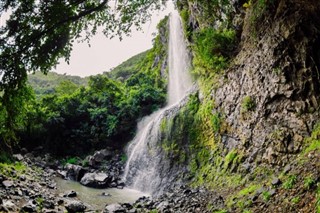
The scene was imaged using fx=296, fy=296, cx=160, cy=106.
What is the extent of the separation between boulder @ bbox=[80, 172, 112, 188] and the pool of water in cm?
44

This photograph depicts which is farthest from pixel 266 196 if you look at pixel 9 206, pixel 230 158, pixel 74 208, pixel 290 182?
pixel 9 206

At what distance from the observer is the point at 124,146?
26203 mm

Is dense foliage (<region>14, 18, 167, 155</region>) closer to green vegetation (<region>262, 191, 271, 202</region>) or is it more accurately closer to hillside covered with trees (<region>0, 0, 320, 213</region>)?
hillside covered with trees (<region>0, 0, 320, 213</region>)

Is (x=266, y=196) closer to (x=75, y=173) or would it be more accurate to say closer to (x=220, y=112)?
(x=220, y=112)

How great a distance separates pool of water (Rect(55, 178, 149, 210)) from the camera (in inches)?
525

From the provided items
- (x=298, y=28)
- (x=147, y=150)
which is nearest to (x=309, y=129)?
(x=298, y=28)

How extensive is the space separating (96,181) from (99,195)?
3017 mm

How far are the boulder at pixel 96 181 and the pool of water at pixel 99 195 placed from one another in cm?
44

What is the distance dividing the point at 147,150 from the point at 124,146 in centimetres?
787

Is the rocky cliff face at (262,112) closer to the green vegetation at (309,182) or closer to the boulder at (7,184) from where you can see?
the green vegetation at (309,182)

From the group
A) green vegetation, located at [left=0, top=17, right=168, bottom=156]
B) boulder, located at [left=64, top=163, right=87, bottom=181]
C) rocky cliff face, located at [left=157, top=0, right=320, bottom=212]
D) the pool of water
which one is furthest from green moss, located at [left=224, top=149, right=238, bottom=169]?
green vegetation, located at [left=0, top=17, right=168, bottom=156]

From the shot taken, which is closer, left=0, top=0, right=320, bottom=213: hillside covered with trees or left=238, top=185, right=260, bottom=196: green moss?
left=0, top=0, right=320, bottom=213: hillside covered with trees

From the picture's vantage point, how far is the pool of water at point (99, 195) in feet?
43.8

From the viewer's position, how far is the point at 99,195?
15.4 metres
